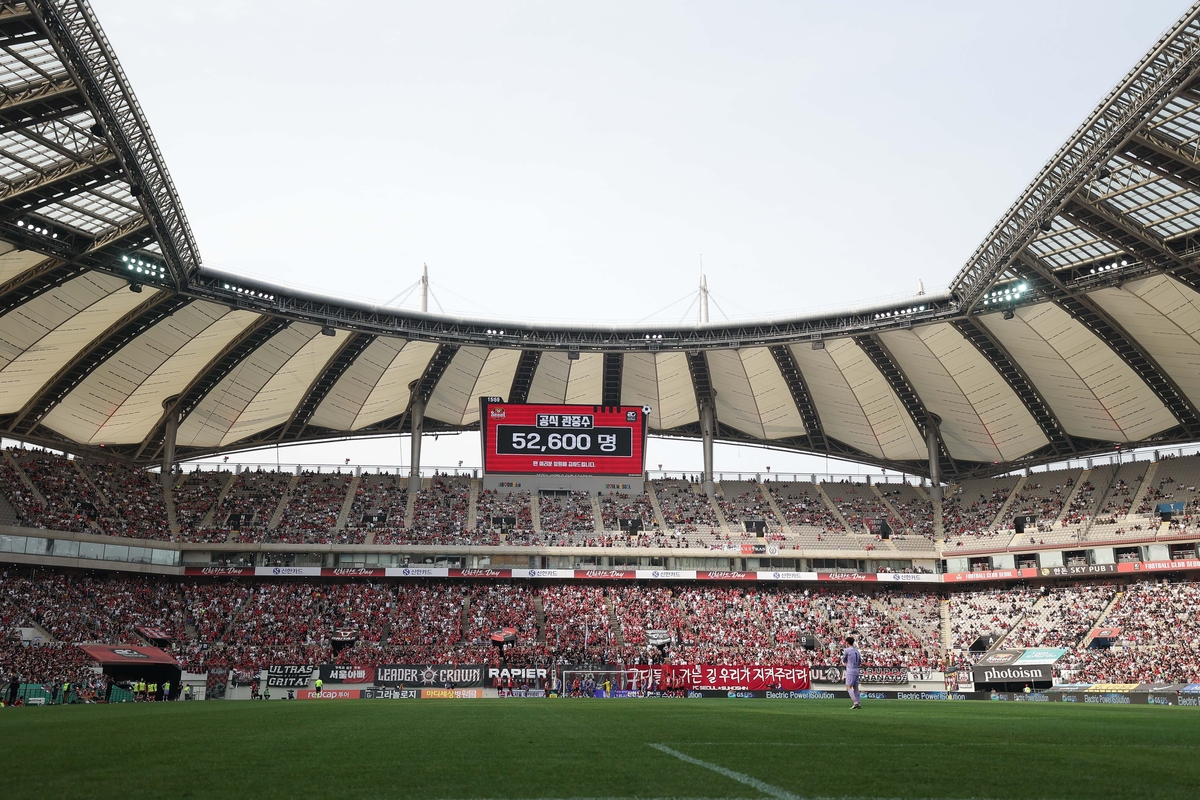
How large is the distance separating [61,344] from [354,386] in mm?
17180

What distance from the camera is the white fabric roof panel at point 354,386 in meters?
56.7

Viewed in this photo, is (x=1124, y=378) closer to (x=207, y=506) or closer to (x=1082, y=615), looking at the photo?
(x=1082, y=615)

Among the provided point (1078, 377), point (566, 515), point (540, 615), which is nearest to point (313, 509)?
point (566, 515)

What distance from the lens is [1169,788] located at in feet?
23.5

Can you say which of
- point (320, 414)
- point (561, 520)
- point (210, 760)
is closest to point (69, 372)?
point (320, 414)

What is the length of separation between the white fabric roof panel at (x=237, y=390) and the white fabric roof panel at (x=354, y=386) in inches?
165

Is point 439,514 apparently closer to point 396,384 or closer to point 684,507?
point 396,384

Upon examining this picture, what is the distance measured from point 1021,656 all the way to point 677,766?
51.1 m

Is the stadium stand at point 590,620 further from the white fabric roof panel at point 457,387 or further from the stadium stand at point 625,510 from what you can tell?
the white fabric roof panel at point 457,387

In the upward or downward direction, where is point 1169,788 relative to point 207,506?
downward

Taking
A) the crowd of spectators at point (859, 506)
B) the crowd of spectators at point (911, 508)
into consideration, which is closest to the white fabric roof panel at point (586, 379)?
the crowd of spectators at point (859, 506)

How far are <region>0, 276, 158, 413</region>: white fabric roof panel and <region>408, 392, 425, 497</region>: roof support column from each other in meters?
20.2

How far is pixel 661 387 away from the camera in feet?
212

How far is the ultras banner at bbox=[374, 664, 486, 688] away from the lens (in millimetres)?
47031
